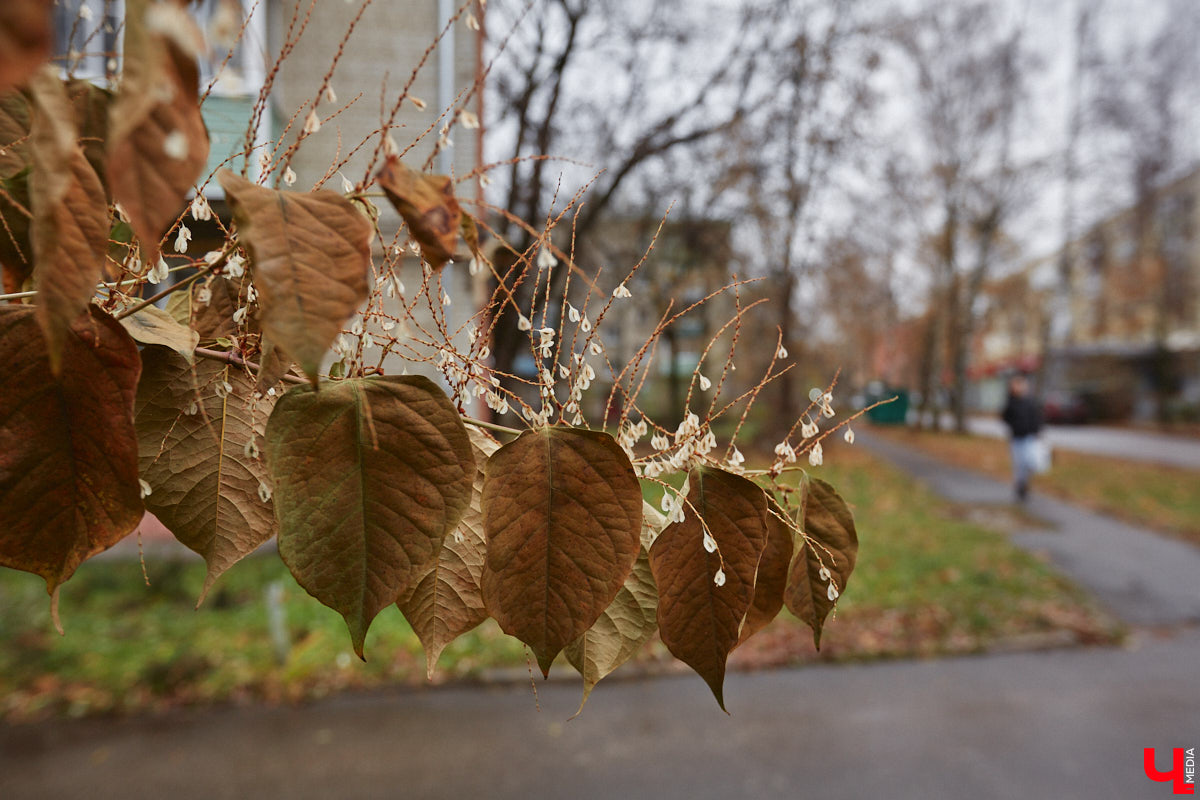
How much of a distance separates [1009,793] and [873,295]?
14484mm

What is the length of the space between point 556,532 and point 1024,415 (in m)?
11.7

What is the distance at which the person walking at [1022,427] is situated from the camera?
33.7 feet

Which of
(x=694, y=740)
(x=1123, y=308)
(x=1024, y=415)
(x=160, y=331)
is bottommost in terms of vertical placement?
(x=694, y=740)

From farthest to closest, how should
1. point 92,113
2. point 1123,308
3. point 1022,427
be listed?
1. point 1123,308
2. point 1022,427
3. point 92,113

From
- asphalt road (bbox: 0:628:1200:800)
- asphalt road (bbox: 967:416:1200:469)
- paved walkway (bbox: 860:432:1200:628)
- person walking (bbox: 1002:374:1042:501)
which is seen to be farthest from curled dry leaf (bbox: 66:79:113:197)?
asphalt road (bbox: 967:416:1200:469)

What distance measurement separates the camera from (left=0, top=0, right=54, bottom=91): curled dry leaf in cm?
23

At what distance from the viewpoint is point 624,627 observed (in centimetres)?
57

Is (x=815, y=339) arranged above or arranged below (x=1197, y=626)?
above

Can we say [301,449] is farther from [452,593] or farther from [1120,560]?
[1120,560]

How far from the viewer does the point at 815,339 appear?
17562mm

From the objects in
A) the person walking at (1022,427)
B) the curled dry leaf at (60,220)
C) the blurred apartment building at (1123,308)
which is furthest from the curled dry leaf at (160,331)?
the blurred apartment building at (1123,308)

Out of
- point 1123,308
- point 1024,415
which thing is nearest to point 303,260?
point 1024,415

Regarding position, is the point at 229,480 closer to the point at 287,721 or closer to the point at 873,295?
the point at 287,721

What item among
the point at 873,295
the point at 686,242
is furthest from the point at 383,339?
the point at 873,295
